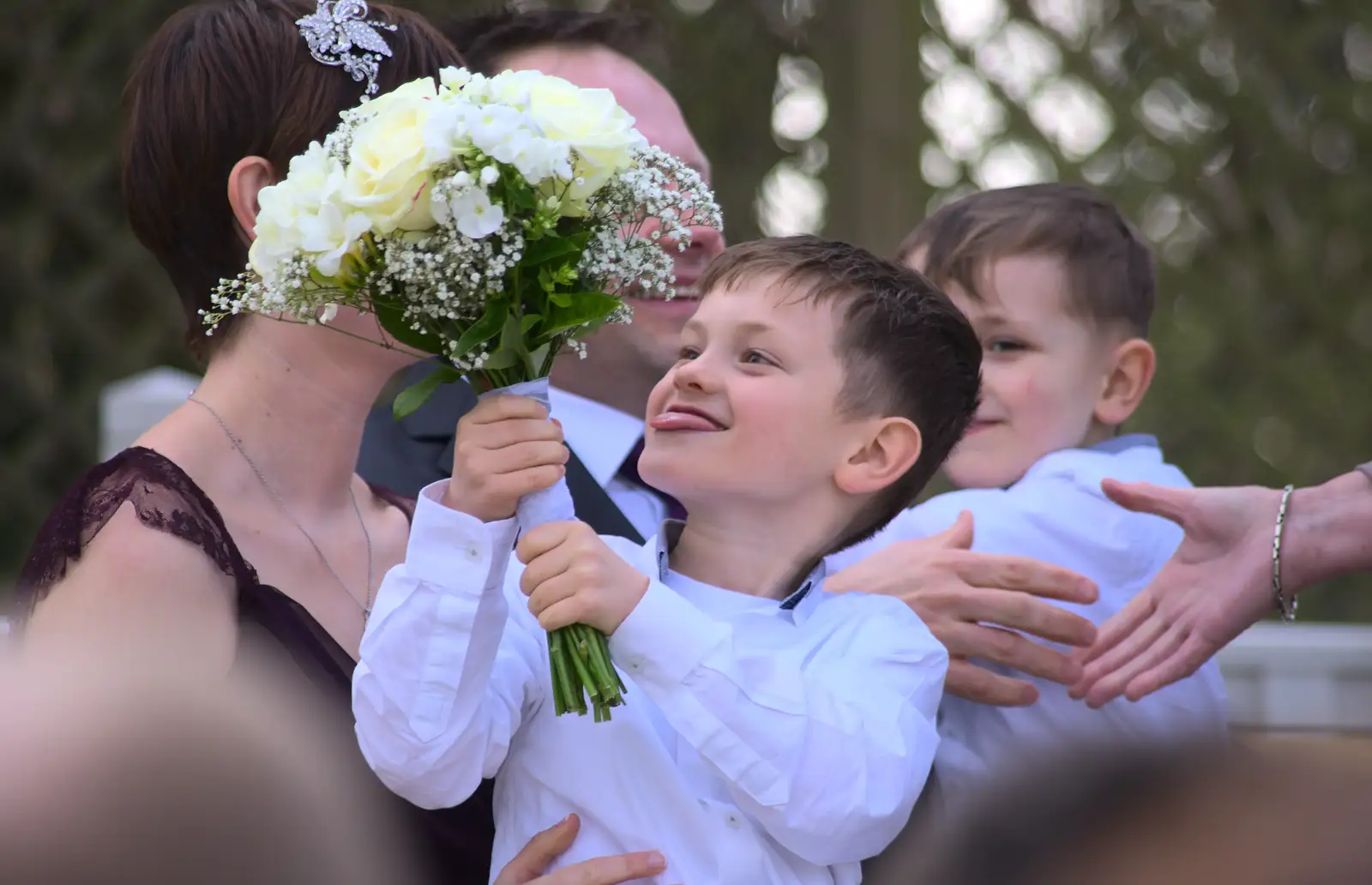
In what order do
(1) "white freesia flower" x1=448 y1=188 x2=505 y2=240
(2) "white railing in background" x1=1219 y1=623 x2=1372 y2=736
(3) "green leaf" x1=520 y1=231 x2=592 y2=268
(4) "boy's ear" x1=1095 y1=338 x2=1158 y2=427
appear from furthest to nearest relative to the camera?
(2) "white railing in background" x1=1219 y1=623 x2=1372 y2=736, (4) "boy's ear" x1=1095 y1=338 x2=1158 y2=427, (3) "green leaf" x1=520 y1=231 x2=592 y2=268, (1) "white freesia flower" x1=448 y1=188 x2=505 y2=240

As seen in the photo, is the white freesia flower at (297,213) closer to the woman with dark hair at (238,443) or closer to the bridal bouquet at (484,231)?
the bridal bouquet at (484,231)

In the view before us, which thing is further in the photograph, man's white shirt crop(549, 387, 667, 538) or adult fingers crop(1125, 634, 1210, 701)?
man's white shirt crop(549, 387, 667, 538)

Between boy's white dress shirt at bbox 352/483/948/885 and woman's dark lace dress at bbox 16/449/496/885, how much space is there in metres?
0.18

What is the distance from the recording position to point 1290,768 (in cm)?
65

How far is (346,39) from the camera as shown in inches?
89.5

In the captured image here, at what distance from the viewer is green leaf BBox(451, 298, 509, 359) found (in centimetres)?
173

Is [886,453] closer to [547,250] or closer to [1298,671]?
[547,250]

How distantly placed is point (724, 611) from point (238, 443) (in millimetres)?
785

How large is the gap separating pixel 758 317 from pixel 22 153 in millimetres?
3376

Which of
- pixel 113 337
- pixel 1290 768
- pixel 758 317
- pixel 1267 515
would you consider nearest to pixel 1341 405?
pixel 1267 515

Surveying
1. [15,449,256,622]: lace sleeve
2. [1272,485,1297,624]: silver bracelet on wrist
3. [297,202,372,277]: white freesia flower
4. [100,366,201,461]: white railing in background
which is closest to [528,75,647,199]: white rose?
[297,202,372,277]: white freesia flower

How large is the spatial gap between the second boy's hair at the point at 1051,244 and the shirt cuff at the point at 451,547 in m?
1.30

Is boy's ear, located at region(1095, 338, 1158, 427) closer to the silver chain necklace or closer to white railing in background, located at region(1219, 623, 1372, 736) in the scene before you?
the silver chain necklace

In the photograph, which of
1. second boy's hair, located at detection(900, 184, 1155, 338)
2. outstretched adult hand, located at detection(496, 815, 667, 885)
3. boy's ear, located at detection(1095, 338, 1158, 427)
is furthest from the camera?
boy's ear, located at detection(1095, 338, 1158, 427)
